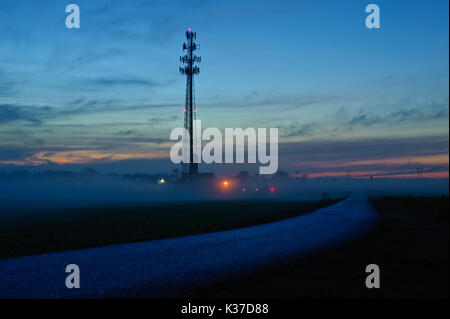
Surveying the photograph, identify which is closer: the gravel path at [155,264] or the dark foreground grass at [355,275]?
the dark foreground grass at [355,275]

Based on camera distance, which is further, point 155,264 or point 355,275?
point 155,264

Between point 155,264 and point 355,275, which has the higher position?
point 355,275

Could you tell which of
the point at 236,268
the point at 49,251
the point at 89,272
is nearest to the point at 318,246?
the point at 236,268

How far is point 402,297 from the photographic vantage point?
29.2 feet

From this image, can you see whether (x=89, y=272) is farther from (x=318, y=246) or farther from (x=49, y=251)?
(x=318, y=246)

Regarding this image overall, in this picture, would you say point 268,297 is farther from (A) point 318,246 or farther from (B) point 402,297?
(A) point 318,246

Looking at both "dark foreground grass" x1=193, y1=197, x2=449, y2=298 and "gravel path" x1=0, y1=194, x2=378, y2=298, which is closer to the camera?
"dark foreground grass" x1=193, y1=197, x2=449, y2=298

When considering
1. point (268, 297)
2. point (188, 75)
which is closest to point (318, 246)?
point (268, 297)
